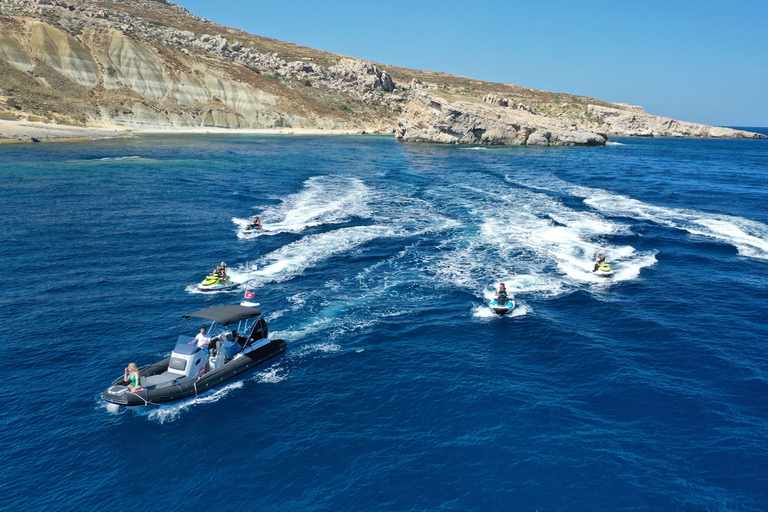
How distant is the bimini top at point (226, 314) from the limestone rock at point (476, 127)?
424 feet

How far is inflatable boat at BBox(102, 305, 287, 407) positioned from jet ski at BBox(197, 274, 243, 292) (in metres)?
6.95

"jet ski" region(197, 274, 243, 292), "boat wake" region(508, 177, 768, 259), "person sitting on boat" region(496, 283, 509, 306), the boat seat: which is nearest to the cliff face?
"boat wake" region(508, 177, 768, 259)

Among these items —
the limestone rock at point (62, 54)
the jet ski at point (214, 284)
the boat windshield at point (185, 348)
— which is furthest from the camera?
the limestone rock at point (62, 54)

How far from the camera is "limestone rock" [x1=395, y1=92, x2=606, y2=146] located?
14938 cm

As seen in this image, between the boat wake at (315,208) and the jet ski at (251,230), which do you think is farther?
the boat wake at (315,208)

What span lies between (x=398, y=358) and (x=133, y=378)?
14647 millimetres

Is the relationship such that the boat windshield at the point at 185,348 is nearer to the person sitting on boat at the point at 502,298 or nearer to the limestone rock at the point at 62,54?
the person sitting on boat at the point at 502,298

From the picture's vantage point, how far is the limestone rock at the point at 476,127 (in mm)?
149375

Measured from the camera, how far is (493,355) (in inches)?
1167

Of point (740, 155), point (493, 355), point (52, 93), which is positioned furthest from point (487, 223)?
point (52, 93)

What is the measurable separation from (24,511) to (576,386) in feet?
86.0

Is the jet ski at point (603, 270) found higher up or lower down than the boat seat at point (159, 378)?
higher up

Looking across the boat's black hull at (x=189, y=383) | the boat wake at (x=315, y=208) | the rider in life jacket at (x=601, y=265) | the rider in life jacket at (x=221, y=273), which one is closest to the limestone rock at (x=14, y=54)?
the boat wake at (x=315, y=208)

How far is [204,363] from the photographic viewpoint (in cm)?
2722
